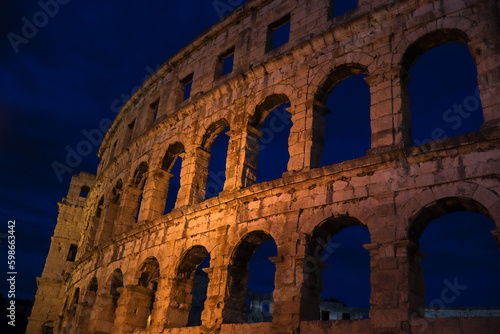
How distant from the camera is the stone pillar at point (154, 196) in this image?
1302 cm

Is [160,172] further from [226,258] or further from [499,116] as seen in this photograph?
[499,116]

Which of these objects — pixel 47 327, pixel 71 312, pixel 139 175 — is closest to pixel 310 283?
pixel 139 175

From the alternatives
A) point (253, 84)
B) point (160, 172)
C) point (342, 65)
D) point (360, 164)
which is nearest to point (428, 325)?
point (360, 164)

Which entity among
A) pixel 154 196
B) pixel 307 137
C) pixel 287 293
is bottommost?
pixel 287 293

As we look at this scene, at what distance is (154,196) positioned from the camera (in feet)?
43.2

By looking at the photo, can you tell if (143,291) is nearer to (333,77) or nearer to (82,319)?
(82,319)

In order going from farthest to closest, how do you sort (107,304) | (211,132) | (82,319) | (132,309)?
(82,319)
(107,304)
(211,132)
(132,309)

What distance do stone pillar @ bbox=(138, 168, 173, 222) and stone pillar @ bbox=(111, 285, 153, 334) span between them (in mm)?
2071

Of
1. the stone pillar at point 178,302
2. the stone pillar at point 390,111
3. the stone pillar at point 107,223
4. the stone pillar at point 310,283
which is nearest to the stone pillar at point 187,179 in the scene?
Result: the stone pillar at point 178,302

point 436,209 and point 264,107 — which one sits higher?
point 264,107

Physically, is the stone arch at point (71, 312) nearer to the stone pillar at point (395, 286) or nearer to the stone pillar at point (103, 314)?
the stone pillar at point (103, 314)

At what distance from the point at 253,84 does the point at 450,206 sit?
5943mm

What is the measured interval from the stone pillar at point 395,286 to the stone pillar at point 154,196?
7513 mm

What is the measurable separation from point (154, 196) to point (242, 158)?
12.8ft
